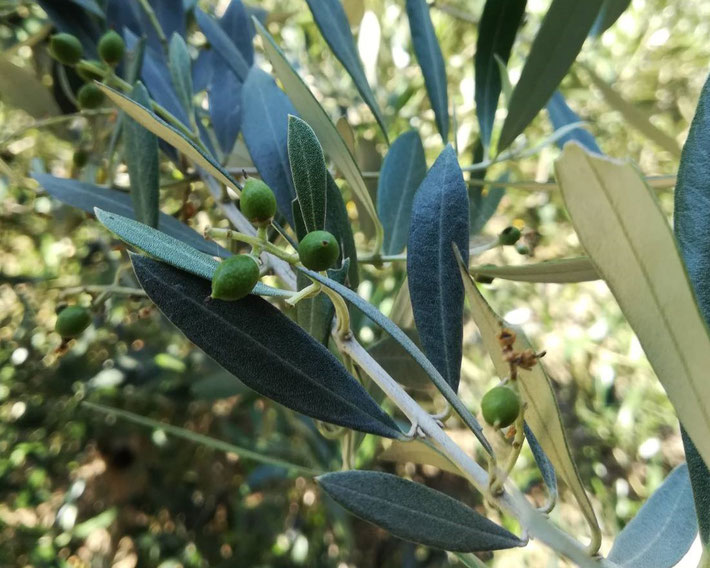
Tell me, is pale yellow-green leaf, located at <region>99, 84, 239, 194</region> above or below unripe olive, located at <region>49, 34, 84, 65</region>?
below

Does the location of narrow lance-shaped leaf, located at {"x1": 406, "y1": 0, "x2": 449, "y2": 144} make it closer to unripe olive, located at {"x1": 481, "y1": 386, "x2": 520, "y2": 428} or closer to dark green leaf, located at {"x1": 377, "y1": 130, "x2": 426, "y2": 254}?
dark green leaf, located at {"x1": 377, "y1": 130, "x2": 426, "y2": 254}

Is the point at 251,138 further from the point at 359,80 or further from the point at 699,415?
the point at 699,415

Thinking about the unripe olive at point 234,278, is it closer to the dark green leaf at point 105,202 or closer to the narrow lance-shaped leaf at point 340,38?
the dark green leaf at point 105,202

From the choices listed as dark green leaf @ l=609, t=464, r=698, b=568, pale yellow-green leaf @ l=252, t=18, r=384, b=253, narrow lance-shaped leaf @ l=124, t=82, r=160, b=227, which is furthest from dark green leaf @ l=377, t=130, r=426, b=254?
dark green leaf @ l=609, t=464, r=698, b=568

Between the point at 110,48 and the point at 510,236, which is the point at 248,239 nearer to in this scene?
the point at 510,236

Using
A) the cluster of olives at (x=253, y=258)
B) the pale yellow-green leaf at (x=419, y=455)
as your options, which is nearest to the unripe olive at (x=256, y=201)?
the cluster of olives at (x=253, y=258)

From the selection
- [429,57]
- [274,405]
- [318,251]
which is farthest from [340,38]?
[274,405]
